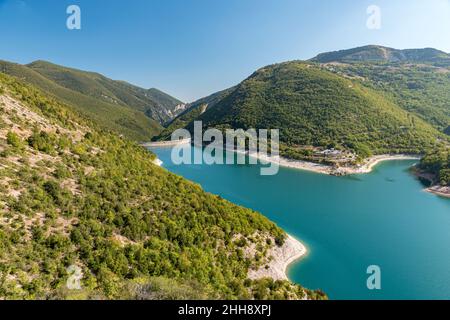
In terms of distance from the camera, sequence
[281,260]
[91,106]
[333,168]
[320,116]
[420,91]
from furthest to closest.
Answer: [420,91] < [91,106] < [320,116] < [333,168] < [281,260]

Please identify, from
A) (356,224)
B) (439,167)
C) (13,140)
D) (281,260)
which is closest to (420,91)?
(439,167)

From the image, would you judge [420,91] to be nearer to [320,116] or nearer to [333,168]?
[320,116]

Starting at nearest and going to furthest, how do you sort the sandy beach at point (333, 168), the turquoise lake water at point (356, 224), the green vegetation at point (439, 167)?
the turquoise lake water at point (356, 224), the green vegetation at point (439, 167), the sandy beach at point (333, 168)

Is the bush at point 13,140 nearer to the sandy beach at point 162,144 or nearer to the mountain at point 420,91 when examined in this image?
the sandy beach at point 162,144

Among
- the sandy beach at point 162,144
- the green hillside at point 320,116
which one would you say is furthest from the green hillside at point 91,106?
the green hillside at point 320,116

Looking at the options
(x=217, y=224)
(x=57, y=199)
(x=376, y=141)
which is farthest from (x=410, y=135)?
(x=57, y=199)

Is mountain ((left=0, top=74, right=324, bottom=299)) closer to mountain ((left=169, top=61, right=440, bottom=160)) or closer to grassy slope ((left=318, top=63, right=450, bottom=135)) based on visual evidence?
mountain ((left=169, top=61, right=440, bottom=160))
